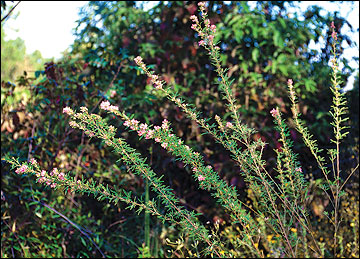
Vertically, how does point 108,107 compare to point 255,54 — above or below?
above

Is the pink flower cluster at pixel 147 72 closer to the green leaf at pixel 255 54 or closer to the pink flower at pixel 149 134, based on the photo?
the pink flower at pixel 149 134

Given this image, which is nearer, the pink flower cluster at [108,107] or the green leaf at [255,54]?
the pink flower cluster at [108,107]

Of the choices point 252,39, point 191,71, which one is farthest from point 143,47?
point 252,39

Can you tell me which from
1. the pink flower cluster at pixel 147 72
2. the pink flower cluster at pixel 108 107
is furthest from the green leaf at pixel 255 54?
the pink flower cluster at pixel 108 107

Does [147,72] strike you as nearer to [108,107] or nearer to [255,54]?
[108,107]

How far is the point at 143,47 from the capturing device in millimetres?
3312

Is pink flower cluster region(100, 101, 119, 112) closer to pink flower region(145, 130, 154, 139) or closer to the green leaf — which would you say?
pink flower region(145, 130, 154, 139)

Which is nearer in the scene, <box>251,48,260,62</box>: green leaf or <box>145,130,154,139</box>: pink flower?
<box>145,130,154,139</box>: pink flower

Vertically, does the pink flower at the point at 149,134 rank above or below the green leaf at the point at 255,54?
above

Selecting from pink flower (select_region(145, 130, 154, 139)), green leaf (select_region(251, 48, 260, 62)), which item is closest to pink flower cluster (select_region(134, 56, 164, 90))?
pink flower (select_region(145, 130, 154, 139))

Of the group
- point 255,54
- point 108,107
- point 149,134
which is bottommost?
point 255,54

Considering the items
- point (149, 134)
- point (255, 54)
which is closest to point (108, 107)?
point (149, 134)

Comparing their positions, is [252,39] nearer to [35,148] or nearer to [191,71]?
[191,71]

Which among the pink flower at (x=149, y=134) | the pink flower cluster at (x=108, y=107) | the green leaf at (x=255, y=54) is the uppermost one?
the pink flower cluster at (x=108, y=107)
